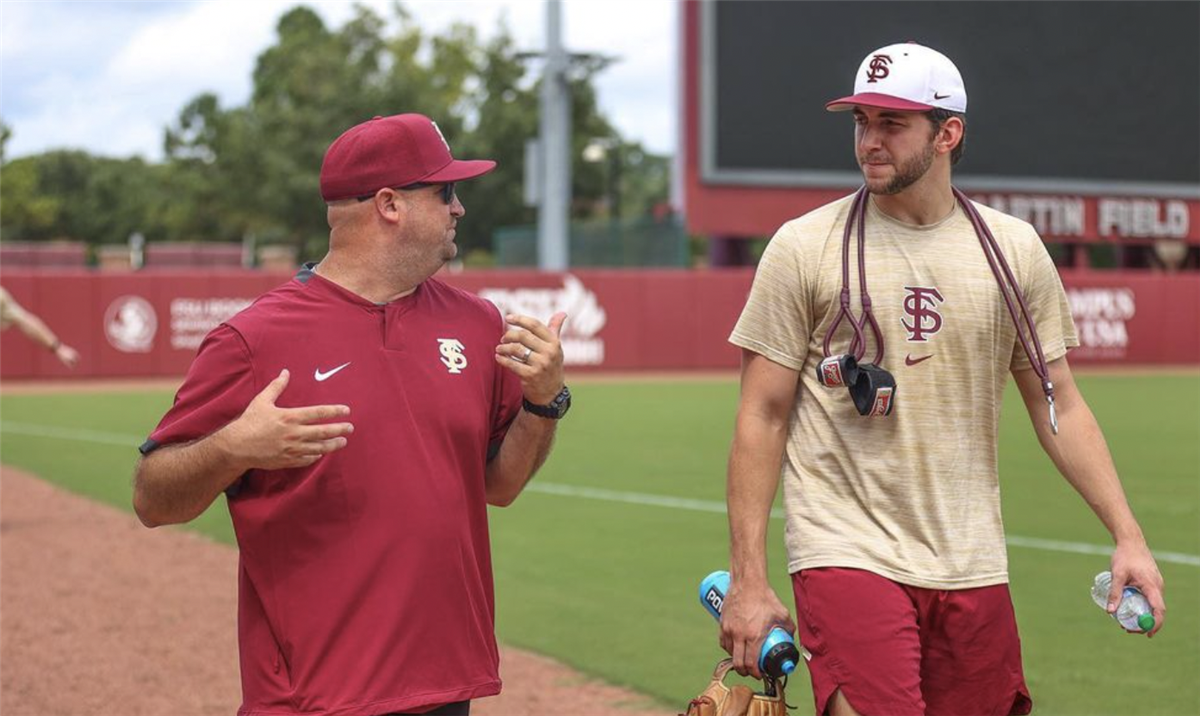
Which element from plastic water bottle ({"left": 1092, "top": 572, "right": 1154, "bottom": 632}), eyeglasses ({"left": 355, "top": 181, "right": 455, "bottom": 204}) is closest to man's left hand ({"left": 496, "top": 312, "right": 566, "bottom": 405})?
eyeglasses ({"left": 355, "top": 181, "right": 455, "bottom": 204})

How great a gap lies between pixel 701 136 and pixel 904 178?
21.3 metres

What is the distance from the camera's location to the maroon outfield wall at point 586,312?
92.8 ft

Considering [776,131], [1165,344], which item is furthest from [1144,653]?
[1165,344]

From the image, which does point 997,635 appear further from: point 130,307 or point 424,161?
point 130,307

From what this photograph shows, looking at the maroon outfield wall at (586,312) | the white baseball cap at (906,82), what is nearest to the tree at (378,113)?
the maroon outfield wall at (586,312)

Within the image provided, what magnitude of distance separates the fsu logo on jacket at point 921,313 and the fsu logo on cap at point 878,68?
0.52 meters

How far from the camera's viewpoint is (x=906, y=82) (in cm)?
403

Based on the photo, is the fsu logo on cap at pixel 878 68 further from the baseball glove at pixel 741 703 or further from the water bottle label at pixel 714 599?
the baseball glove at pixel 741 703

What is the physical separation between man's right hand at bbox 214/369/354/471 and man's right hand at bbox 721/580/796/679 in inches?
41.2

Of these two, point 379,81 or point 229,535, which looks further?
point 379,81

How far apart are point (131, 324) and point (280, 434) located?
2630 cm

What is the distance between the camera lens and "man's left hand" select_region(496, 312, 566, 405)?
3.69 m

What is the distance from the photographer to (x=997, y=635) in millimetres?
4051

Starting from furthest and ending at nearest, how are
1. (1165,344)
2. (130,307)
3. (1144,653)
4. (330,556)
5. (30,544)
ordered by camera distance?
(1165,344) < (130,307) < (30,544) < (1144,653) < (330,556)
